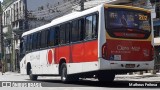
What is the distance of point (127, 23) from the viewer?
17781 mm

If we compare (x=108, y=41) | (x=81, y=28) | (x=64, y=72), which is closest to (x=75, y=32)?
(x=81, y=28)

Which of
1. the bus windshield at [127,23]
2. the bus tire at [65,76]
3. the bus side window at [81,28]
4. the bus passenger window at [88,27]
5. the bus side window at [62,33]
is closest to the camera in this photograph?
the bus windshield at [127,23]

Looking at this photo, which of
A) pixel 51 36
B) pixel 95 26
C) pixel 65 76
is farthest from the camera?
pixel 51 36

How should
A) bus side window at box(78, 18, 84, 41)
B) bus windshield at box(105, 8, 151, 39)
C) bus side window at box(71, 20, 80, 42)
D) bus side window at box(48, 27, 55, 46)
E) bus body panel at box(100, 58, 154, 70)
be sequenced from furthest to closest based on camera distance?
1. bus side window at box(48, 27, 55, 46)
2. bus side window at box(71, 20, 80, 42)
3. bus side window at box(78, 18, 84, 41)
4. bus windshield at box(105, 8, 151, 39)
5. bus body panel at box(100, 58, 154, 70)

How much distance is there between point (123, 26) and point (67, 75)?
4.67m

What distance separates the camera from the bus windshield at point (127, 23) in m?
17.5

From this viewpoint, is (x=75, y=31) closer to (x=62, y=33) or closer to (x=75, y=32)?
(x=75, y=32)

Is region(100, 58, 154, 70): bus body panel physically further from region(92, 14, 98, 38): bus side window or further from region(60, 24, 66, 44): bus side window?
region(60, 24, 66, 44): bus side window

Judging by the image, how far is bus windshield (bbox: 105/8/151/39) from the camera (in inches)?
689

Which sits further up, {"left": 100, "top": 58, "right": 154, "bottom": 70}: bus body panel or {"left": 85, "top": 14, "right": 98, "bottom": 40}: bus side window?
{"left": 85, "top": 14, "right": 98, "bottom": 40}: bus side window

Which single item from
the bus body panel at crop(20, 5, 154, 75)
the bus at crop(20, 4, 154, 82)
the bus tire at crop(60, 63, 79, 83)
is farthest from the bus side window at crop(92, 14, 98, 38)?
the bus tire at crop(60, 63, 79, 83)

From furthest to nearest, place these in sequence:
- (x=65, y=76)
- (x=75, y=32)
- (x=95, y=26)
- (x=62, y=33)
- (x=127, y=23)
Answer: (x=62, y=33) < (x=65, y=76) < (x=75, y=32) < (x=127, y=23) < (x=95, y=26)

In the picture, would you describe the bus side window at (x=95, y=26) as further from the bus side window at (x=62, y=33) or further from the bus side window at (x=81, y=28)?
the bus side window at (x=62, y=33)

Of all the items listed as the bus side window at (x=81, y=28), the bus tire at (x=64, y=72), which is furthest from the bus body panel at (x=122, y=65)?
the bus tire at (x=64, y=72)
